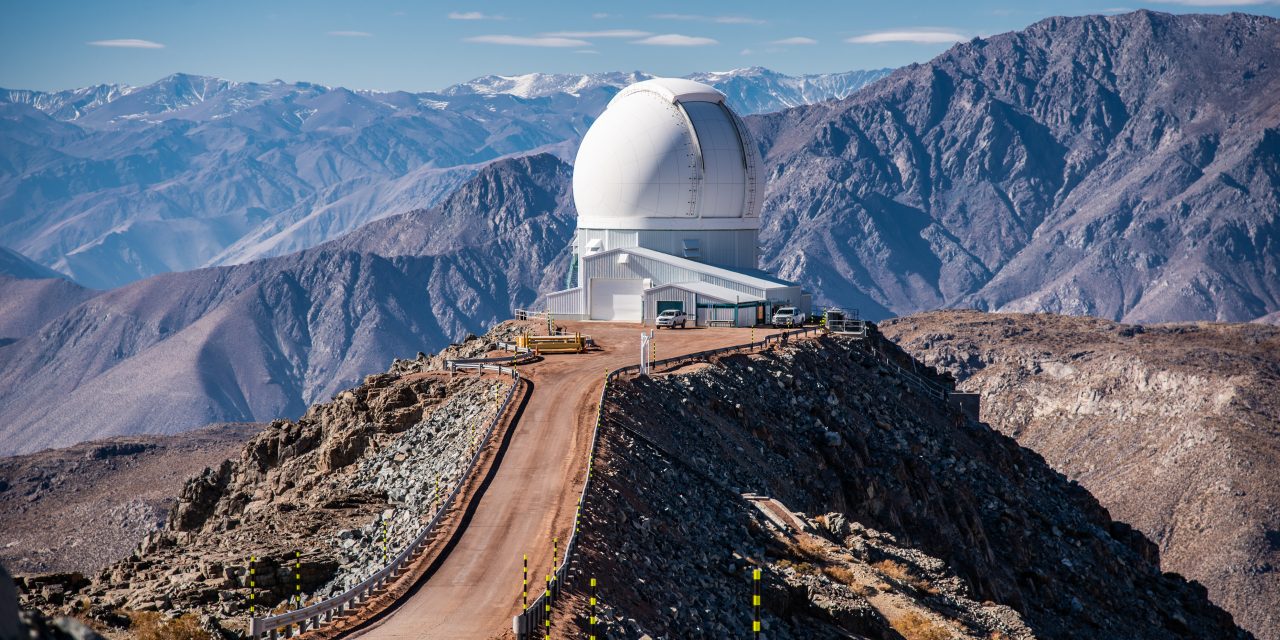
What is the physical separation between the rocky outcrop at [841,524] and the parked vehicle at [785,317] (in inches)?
161

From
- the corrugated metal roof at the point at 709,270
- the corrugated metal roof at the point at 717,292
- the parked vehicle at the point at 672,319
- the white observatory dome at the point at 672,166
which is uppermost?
the white observatory dome at the point at 672,166

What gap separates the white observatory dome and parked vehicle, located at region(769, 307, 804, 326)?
7.66 metres

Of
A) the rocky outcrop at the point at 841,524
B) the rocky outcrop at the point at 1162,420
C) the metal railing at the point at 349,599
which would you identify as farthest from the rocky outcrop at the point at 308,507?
the rocky outcrop at the point at 1162,420

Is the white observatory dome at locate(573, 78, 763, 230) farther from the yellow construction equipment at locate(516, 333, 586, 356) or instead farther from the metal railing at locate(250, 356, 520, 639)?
the metal railing at locate(250, 356, 520, 639)

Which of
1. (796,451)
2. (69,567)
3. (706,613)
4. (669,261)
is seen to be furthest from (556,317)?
(69,567)

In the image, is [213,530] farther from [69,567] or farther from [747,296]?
[69,567]

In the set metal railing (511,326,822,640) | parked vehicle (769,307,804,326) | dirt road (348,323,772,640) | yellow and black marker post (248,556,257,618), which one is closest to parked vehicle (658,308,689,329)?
parked vehicle (769,307,804,326)

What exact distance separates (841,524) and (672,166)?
1239 inches

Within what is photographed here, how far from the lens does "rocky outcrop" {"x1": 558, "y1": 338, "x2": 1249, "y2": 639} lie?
30391 millimetres

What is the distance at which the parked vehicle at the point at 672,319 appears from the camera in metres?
62.0

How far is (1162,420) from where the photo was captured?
156375mm

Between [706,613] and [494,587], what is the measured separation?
4446mm

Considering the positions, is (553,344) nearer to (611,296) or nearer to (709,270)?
(611,296)

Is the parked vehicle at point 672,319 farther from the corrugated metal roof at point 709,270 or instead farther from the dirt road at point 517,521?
the dirt road at point 517,521
